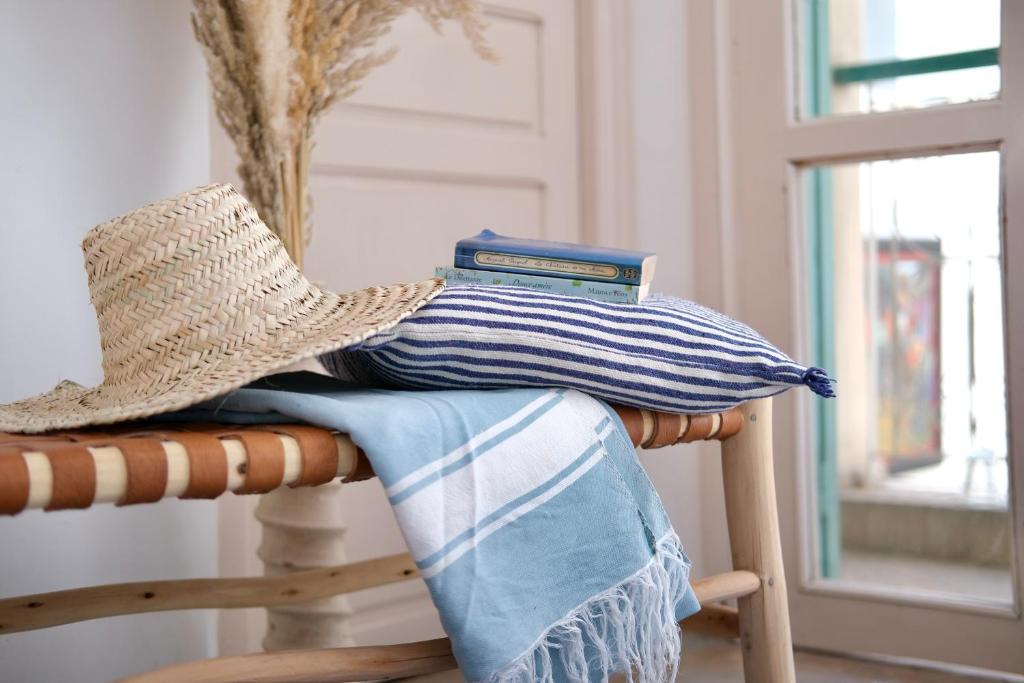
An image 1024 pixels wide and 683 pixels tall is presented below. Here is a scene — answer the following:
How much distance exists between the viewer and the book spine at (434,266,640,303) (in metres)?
0.88

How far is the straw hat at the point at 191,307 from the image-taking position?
78cm

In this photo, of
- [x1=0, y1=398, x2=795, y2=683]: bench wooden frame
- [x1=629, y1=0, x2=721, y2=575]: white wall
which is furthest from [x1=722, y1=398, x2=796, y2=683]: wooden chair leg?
[x1=629, y1=0, x2=721, y2=575]: white wall

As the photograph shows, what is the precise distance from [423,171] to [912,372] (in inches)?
32.9

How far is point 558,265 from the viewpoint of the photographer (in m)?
0.91

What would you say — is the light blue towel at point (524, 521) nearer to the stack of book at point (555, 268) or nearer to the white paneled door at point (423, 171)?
the stack of book at point (555, 268)

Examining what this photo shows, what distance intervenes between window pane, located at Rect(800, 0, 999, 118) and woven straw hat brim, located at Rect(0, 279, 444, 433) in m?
1.03

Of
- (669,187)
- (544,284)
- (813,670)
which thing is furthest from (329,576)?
(669,187)

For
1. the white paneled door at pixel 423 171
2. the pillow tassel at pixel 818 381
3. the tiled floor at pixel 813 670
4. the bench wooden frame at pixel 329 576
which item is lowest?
the tiled floor at pixel 813 670

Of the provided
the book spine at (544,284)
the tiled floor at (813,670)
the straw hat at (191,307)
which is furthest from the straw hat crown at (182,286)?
the tiled floor at (813,670)

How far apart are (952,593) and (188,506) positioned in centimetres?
111

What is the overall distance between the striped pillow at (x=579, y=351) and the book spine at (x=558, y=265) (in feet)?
0.09

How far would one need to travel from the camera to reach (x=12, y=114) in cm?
114

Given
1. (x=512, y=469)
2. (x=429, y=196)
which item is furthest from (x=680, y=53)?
(x=512, y=469)

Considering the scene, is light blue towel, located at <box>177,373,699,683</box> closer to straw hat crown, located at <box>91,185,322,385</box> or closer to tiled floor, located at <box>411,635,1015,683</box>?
straw hat crown, located at <box>91,185,322,385</box>
